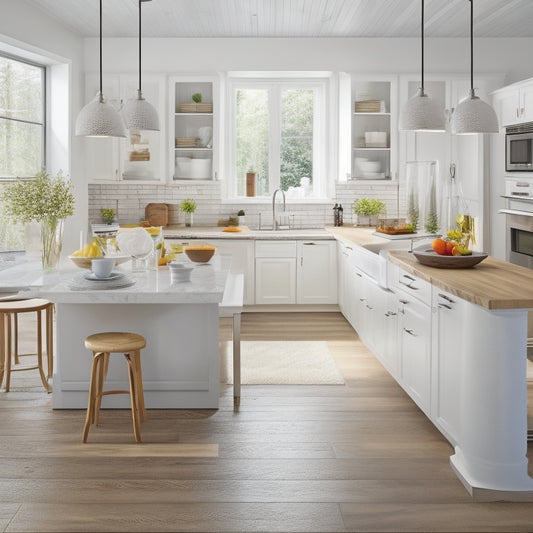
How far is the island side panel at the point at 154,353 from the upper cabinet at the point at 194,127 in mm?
3999

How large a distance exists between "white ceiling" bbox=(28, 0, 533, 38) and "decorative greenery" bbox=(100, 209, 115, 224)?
6.30 ft

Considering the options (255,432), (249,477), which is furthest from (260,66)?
(249,477)

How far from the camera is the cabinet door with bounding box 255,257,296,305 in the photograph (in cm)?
796

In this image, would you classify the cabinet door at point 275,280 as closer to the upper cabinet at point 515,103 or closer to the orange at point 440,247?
the upper cabinet at point 515,103

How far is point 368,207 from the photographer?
837 centimetres

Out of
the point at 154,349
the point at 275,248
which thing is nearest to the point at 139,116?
the point at 154,349

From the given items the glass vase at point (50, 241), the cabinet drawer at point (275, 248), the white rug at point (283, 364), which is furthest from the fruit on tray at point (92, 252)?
the cabinet drawer at point (275, 248)

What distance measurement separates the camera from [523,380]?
3.31m

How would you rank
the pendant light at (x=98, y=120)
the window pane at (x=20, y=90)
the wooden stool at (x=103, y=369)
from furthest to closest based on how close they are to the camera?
1. the window pane at (x=20, y=90)
2. the pendant light at (x=98, y=120)
3. the wooden stool at (x=103, y=369)

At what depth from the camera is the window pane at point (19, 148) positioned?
699 cm

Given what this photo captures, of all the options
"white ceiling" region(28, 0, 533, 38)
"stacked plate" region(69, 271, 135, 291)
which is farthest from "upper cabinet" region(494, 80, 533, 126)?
"stacked plate" region(69, 271, 135, 291)

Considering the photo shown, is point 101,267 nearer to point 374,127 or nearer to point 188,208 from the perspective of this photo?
point 188,208

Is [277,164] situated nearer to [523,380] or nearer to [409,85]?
[409,85]

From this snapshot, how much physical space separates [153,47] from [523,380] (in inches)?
245
